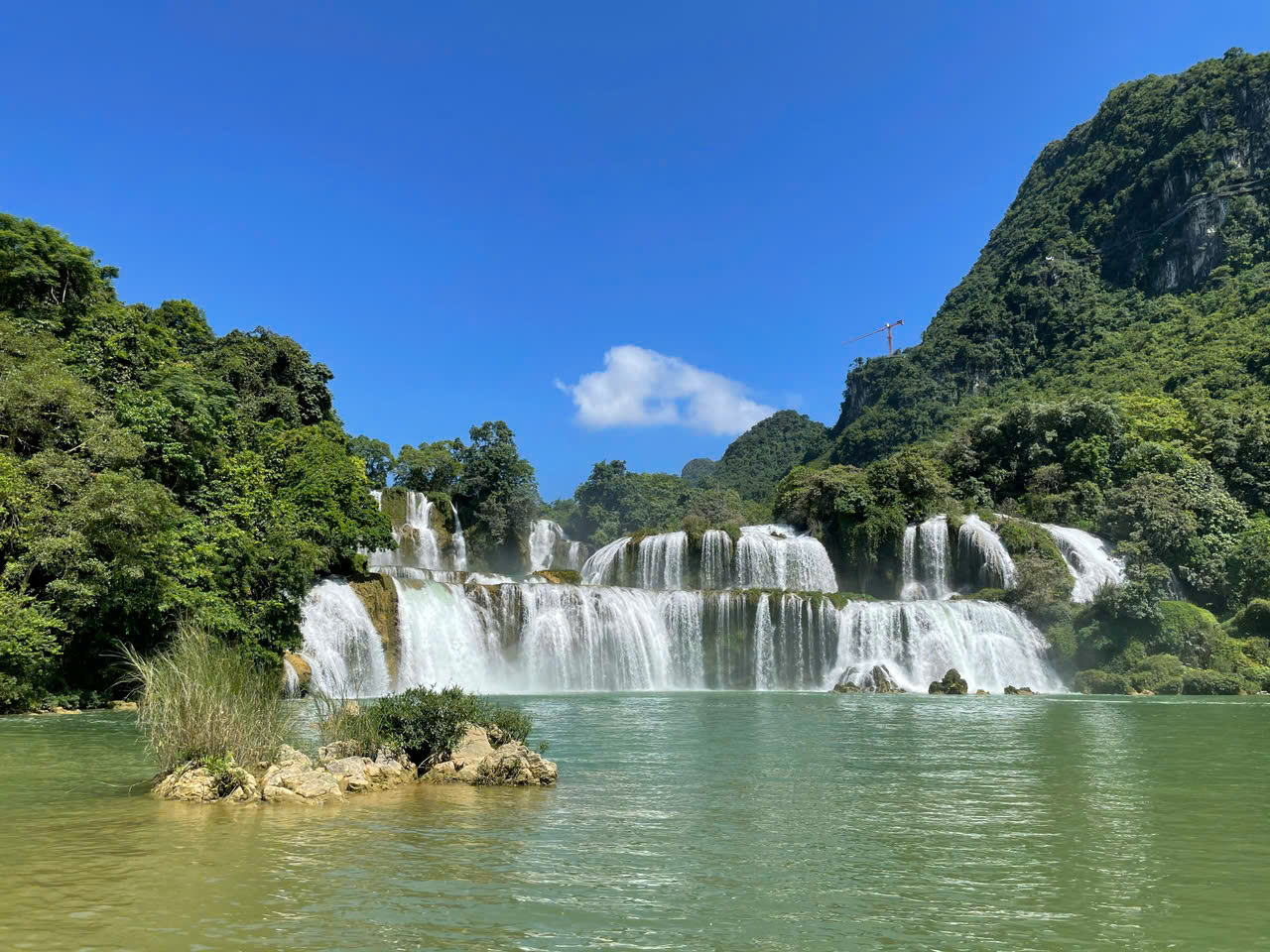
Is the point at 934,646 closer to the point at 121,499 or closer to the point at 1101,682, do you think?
the point at 1101,682

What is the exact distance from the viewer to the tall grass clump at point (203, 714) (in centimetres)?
977

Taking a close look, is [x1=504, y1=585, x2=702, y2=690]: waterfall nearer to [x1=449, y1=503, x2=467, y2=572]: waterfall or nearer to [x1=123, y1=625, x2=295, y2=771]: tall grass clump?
[x1=449, y1=503, x2=467, y2=572]: waterfall

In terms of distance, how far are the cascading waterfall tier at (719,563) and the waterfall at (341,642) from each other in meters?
14.7

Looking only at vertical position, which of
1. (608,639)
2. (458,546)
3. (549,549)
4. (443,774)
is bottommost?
(443,774)

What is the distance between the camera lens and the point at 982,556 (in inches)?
1604

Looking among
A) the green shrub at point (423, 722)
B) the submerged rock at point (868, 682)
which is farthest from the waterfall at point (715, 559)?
the green shrub at point (423, 722)

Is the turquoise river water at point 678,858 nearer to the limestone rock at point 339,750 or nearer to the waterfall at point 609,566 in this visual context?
the limestone rock at point 339,750

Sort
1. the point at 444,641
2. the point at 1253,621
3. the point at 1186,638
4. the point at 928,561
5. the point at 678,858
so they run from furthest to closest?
1. the point at 928,561
2. the point at 1253,621
3. the point at 1186,638
4. the point at 444,641
5. the point at 678,858

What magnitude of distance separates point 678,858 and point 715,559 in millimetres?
35029

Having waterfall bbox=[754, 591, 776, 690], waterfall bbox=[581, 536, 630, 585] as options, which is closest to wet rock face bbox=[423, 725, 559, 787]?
waterfall bbox=[754, 591, 776, 690]

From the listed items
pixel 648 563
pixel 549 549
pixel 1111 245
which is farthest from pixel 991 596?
pixel 1111 245

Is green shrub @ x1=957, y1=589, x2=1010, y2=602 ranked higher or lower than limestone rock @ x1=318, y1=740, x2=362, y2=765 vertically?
higher

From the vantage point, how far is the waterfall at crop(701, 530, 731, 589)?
1654 inches

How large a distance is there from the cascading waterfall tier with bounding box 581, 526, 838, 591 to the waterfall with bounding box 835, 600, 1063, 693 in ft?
24.0
